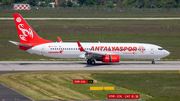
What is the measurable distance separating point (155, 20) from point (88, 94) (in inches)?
2985

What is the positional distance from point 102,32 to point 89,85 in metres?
49.8

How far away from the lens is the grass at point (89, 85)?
2684 cm

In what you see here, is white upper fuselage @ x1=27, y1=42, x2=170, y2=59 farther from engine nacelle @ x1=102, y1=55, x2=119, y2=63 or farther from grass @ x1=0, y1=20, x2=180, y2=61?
grass @ x1=0, y1=20, x2=180, y2=61

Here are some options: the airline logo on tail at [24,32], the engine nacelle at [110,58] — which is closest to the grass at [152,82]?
the engine nacelle at [110,58]

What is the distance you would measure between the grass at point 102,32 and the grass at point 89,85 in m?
21.3

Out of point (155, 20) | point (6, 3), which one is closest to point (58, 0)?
point (6, 3)

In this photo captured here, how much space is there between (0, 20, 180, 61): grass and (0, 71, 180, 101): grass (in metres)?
21.3

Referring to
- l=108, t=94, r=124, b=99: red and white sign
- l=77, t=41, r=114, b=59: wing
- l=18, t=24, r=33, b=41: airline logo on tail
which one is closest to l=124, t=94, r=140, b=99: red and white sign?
l=108, t=94, r=124, b=99: red and white sign

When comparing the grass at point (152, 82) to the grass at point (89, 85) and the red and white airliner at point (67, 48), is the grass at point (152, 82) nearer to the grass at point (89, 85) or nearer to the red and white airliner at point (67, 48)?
the grass at point (89, 85)

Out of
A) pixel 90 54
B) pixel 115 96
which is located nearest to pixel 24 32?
pixel 90 54

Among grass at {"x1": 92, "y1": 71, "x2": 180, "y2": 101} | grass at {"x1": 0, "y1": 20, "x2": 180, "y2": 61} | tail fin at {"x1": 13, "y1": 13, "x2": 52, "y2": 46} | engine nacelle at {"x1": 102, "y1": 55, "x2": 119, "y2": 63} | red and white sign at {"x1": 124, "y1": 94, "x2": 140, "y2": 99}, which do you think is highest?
tail fin at {"x1": 13, "y1": 13, "x2": 52, "y2": 46}

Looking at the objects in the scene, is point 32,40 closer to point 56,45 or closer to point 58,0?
point 56,45

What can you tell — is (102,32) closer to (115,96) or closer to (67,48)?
(67,48)

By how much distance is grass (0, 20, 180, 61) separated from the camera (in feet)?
224
